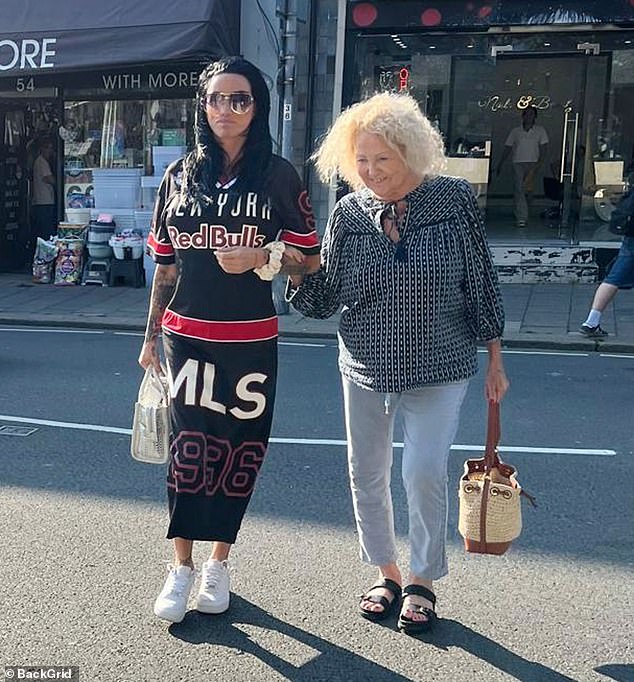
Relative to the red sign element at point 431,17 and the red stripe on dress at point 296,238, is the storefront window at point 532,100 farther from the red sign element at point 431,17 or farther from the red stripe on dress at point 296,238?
the red stripe on dress at point 296,238

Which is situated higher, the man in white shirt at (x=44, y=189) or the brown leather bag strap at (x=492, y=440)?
the man in white shirt at (x=44, y=189)

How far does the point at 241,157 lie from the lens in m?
3.14

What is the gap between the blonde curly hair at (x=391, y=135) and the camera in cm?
292

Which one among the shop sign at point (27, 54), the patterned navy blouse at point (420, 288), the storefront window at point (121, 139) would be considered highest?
the shop sign at point (27, 54)

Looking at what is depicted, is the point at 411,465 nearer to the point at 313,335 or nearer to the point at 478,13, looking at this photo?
the point at 313,335

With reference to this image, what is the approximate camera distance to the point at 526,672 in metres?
2.96

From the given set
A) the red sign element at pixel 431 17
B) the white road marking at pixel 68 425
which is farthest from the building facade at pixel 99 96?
the white road marking at pixel 68 425

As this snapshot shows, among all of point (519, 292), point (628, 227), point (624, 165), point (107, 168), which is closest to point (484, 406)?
point (628, 227)

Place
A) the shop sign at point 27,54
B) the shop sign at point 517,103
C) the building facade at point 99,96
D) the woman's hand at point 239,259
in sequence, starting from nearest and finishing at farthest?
the woman's hand at point 239,259, the building facade at point 99,96, the shop sign at point 27,54, the shop sign at point 517,103

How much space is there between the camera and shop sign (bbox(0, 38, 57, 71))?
1172 cm

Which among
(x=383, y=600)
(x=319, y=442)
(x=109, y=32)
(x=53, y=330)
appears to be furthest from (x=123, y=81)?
(x=383, y=600)

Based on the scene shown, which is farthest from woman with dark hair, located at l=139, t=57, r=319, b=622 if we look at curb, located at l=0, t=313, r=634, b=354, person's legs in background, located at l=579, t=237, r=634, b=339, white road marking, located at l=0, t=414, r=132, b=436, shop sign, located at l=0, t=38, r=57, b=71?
shop sign, located at l=0, t=38, r=57, b=71

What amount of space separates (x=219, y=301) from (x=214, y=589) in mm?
1083

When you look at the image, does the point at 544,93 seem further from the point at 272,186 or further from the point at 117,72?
the point at 272,186
